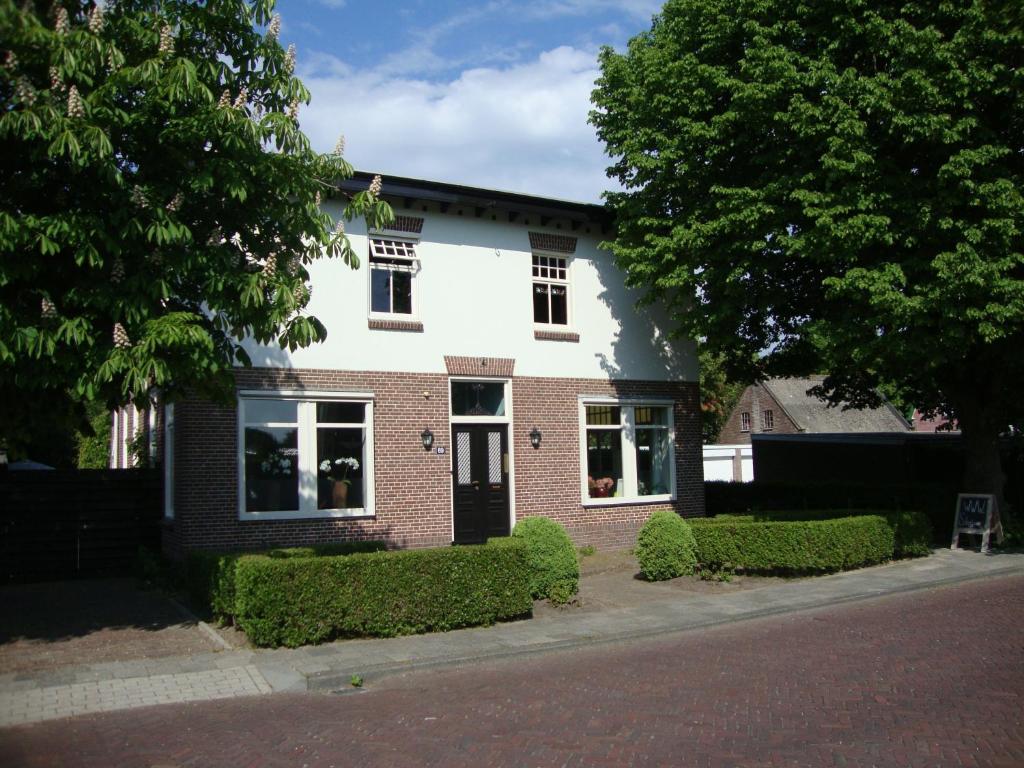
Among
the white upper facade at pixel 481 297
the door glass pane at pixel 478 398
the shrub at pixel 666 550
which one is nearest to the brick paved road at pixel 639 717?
the shrub at pixel 666 550

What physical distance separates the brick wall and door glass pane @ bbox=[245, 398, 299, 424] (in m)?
38.1

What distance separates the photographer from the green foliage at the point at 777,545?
15.0 m

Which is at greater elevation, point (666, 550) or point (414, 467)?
point (414, 467)

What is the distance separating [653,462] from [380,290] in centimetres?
734

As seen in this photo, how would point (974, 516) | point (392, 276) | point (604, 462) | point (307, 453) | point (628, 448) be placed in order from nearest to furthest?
point (307, 453) → point (392, 276) → point (974, 516) → point (604, 462) → point (628, 448)

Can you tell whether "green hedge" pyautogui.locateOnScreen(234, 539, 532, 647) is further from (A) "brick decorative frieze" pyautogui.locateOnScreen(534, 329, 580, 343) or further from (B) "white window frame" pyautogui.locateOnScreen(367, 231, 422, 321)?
(A) "brick decorative frieze" pyautogui.locateOnScreen(534, 329, 580, 343)

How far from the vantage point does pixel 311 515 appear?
15.2m

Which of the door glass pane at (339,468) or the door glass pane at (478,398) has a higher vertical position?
the door glass pane at (478,398)

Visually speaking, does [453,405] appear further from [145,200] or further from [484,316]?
[145,200]

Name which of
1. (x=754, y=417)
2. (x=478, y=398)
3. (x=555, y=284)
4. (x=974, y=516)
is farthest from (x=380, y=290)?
(x=754, y=417)

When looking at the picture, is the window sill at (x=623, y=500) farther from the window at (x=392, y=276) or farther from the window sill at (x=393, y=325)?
the window at (x=392, y=276)

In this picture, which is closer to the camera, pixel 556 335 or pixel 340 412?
pixel 340 412

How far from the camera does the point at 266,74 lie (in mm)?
10727

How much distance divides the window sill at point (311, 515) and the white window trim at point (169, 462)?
6.42ft
